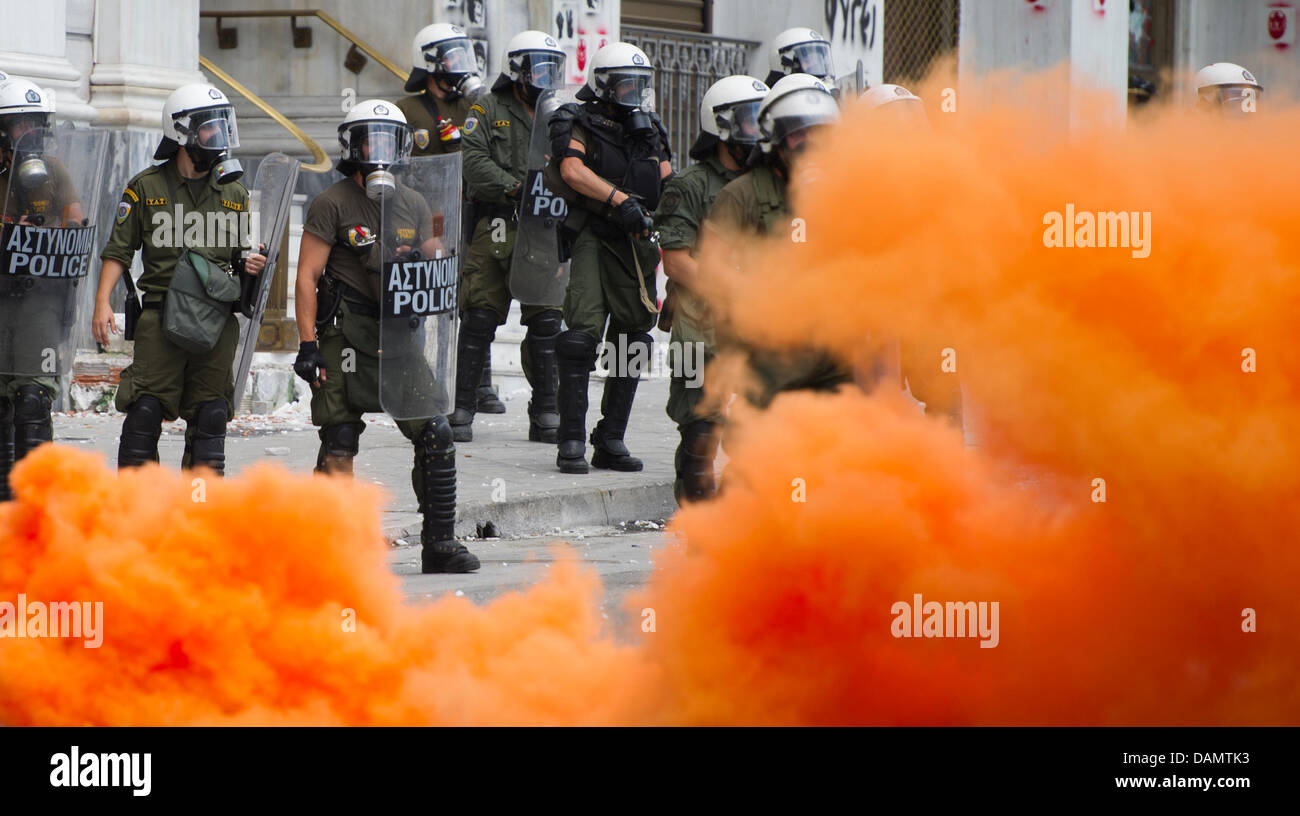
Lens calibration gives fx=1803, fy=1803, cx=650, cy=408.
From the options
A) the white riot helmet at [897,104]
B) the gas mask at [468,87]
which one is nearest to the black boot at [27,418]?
the gas mask at [468,87]

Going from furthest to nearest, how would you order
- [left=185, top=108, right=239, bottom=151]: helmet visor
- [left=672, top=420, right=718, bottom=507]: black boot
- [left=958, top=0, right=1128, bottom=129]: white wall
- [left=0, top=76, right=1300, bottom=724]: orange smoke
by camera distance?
1. [left=958, top=0, right=1128, bottom=129]: white wall
2. [left=672, top=420, right=718, bottom=507]: black boot
3. [left=185, top=108, right=239, bottom=151]: helmet visor
4. [left=0, top=76, right=1300, bottom=724]: orange smoke

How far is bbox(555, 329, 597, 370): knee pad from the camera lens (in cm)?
848

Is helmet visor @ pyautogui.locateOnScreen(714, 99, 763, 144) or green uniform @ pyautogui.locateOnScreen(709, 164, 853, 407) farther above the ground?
helmet visor @ pyautogui.locateOnScreen(714, 99, 763, 144)

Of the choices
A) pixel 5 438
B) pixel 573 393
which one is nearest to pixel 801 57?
pixel 573 393

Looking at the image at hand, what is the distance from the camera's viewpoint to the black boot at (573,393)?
8.52 m

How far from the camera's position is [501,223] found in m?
8.95

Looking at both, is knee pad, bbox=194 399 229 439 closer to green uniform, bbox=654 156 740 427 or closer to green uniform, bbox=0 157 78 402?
green uniform, bbox=0 157 78 402

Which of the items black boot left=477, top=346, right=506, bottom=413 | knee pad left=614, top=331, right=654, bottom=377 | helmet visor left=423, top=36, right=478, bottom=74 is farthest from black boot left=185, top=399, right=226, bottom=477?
black boot left=477, top=346, right=506, bottom=413

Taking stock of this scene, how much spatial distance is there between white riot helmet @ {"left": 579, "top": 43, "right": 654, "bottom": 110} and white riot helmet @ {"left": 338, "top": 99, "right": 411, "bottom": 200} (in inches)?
73.4

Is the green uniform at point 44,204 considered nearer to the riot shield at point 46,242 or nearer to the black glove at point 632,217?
the riot shield at point 46,242
